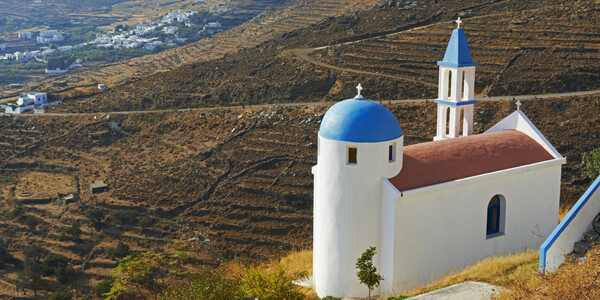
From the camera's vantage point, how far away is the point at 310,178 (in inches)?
1561

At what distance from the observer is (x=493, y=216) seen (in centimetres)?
1952

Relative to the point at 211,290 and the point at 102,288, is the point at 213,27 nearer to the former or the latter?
the point at 102,288

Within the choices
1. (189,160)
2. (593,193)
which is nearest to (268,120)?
(189,160)

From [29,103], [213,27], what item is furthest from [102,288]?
[213,27]

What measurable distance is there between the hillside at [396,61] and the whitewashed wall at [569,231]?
33.9m

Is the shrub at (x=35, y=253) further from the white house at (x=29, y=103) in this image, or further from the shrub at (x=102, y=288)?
the white house at (x=29, y=103)

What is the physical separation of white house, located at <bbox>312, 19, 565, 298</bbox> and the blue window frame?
0.10ft

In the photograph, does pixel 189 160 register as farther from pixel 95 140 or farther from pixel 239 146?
pixel 95 140

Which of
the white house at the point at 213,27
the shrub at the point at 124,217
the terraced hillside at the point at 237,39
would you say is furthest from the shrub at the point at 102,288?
the white house at the point at 213,27

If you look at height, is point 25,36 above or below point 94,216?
above

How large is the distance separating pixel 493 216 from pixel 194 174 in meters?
27.2

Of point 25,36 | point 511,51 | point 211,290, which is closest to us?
point 211,290

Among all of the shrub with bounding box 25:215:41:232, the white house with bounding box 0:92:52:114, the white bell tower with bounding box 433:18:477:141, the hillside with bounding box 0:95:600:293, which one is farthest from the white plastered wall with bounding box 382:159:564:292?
the white house with bounding box 0:92:52:114

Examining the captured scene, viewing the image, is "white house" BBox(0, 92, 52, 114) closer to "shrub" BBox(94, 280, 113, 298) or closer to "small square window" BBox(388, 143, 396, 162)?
"shrub" BBox(94, 280, 113, 298)
